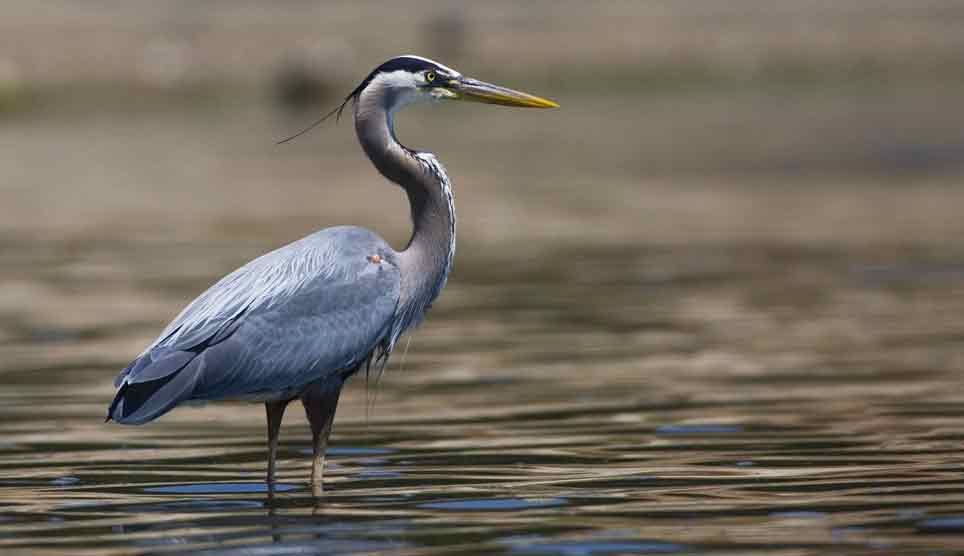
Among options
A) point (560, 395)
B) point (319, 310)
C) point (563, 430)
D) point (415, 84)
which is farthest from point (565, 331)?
point (319, 310)

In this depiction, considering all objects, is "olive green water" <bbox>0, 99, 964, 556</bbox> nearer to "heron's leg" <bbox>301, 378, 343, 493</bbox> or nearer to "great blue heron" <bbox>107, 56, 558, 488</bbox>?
"heron's leg" <bbox>301, 378, 343, 493</bbox>

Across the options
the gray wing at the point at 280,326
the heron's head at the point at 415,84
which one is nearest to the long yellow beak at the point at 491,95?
the heron's head at the point at 415,84

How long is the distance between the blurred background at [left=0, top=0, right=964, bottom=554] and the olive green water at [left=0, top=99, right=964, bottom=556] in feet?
0.11

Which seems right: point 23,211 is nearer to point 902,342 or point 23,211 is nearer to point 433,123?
point 902,342

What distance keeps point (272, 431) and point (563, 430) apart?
2.06 metres

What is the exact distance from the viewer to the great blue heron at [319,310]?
927cm

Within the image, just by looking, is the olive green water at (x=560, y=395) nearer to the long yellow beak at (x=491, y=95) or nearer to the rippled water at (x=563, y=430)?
the rippled water at (x=563, y=430)

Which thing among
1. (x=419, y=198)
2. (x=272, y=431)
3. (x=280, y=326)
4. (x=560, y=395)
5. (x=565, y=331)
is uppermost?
(x=419, y=198)

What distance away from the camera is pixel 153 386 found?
9180 millimetres

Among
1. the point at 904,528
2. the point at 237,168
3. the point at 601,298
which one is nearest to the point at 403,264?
the point at 904,528

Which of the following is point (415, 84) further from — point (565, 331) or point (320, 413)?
point (565, 331)

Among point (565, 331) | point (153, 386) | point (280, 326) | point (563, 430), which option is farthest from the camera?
point (565, 331)

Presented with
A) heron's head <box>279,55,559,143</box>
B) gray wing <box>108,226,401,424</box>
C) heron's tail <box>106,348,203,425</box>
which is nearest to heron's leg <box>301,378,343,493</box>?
gray wing <box>108,226,401,424</box>

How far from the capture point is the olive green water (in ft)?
28.4
